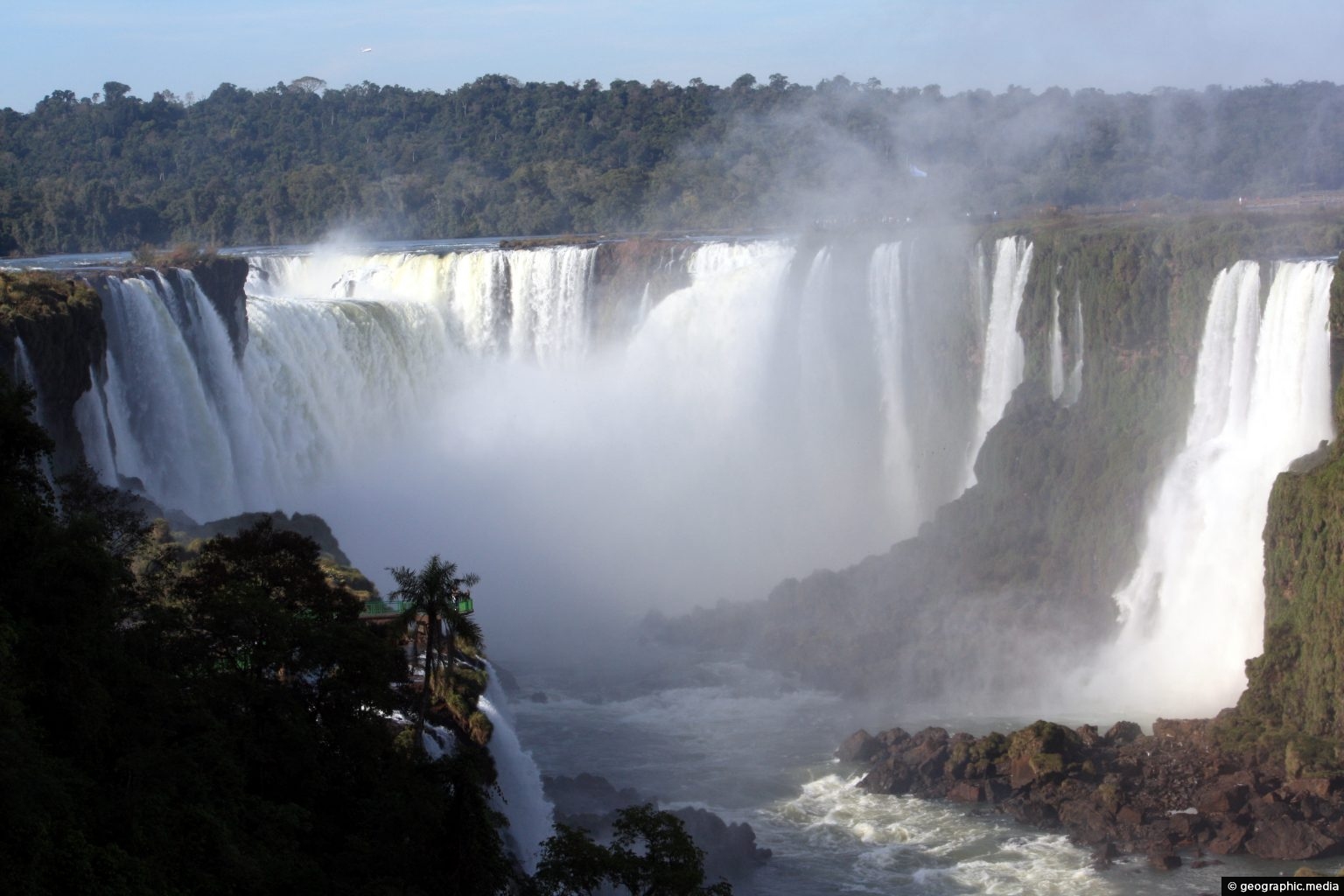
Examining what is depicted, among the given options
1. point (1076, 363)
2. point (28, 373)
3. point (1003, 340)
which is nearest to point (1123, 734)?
point (1076, 363)

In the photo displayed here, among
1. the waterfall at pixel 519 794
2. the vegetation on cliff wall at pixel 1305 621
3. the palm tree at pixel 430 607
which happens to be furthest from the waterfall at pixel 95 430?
the vegetation on cliff wall at pixel 1305 621

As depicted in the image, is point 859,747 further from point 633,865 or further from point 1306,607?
point 633,865

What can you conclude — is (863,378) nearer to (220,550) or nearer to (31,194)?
(220,550)

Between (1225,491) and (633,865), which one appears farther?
(1225,491)

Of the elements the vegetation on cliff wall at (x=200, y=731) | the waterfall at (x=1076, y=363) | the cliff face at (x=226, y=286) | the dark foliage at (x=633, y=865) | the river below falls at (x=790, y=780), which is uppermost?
Answer: the cliff face at (x=226, y=286)

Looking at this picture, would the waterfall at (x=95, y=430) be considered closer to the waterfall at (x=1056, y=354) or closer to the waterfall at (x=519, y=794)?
the waterfall at (x=519, y=794)

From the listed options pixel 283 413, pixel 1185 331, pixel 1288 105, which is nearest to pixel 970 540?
pixel 1185 331
